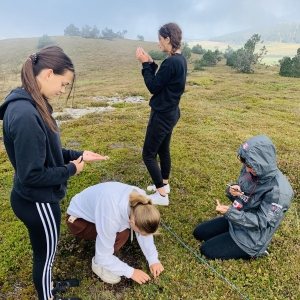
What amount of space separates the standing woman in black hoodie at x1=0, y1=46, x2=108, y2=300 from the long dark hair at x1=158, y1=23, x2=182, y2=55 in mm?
2380

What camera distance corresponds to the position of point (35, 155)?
7.27 feet

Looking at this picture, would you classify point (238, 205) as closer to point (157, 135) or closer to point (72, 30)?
point (157, 135)

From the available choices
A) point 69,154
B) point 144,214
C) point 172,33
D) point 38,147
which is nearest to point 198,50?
point 172,33

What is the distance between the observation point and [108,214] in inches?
126

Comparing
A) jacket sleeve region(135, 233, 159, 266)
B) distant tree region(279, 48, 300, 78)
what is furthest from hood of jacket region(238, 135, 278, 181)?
distant tree region(279, 48, 300, 78)

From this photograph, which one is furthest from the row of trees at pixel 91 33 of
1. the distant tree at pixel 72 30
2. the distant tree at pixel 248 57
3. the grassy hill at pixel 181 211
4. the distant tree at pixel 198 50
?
the grassy hill at pixel 181 211

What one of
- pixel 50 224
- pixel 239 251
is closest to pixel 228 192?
pixel 239 251

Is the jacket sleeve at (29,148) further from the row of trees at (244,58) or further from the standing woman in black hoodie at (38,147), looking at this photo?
the row of trees at (244,58)

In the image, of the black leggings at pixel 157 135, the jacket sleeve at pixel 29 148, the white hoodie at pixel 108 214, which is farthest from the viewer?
the black leggings at pixel 157 135

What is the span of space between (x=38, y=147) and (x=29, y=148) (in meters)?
0.07

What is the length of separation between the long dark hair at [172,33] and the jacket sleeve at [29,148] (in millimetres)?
2967

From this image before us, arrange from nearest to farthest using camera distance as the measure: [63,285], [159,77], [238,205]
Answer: [63,285] → [238,205] → [159,77]

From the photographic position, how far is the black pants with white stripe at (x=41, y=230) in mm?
2598

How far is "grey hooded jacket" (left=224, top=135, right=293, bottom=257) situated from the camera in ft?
12.2
